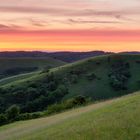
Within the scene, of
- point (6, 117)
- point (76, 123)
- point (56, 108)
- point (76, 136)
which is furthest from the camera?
point (6, 117)

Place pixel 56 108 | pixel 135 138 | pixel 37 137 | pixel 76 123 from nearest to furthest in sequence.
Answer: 1. pixel 135 138
2. pixel 37 137
3. pixel 76 123
4. pixel 56 108

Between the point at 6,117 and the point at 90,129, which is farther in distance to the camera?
the point at 6,117

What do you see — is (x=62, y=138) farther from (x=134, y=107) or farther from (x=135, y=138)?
(x=134, y=107)

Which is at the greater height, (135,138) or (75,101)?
(135,138)

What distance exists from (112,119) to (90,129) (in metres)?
3.23

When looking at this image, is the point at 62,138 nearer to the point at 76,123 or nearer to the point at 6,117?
the point at 76,123

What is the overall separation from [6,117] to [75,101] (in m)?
17.1

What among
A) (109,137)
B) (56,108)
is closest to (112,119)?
(109,137)

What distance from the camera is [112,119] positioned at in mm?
33531

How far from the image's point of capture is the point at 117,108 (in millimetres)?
39844

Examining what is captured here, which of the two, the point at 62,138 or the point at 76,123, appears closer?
the point at 62,138

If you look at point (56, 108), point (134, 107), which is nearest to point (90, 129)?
point (134, 107)

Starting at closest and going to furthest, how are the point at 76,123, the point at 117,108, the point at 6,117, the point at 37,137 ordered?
the point at 37,137, the point at 76,123, the point at 117,108, the point at 6,117

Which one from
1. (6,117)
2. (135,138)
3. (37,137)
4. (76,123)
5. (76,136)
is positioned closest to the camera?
(135,138)
